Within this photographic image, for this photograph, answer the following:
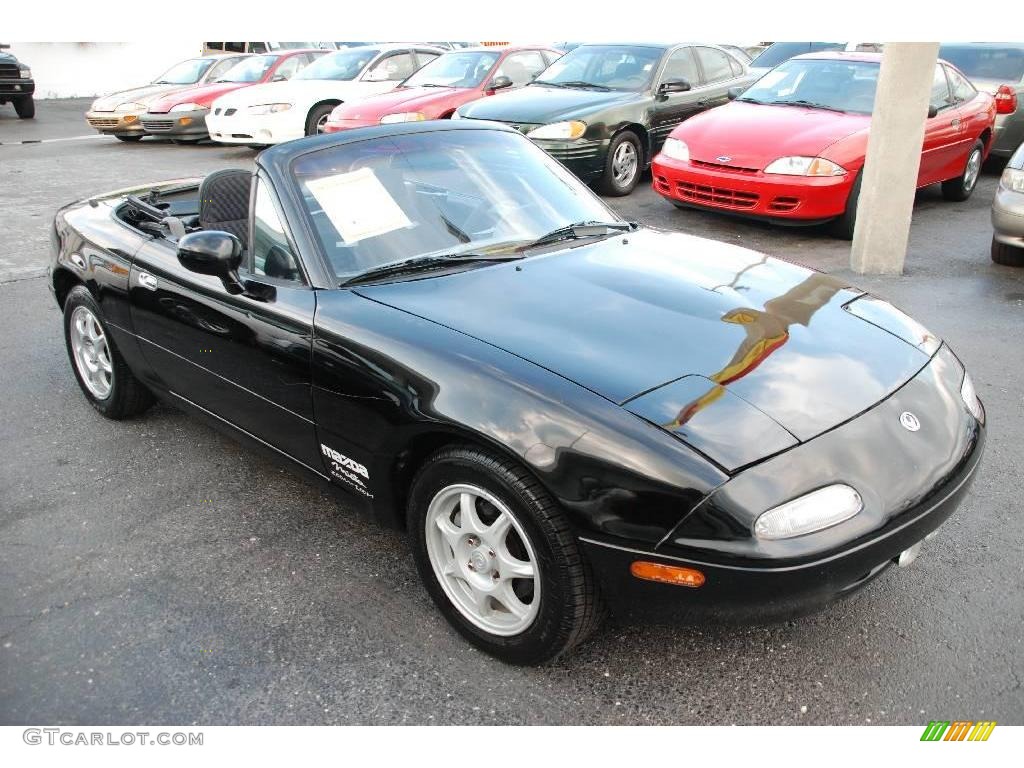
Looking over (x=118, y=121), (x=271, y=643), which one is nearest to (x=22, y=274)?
(x=271, y=643)

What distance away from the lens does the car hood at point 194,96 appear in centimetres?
1398

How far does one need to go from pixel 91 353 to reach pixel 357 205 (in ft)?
6.72

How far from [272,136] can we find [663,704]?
1136 cm

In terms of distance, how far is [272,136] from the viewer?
40.1 ft

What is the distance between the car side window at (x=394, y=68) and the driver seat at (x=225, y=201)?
29.3ft

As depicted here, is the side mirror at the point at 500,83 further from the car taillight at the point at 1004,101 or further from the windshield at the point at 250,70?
the car taillight at the point at 1004,101

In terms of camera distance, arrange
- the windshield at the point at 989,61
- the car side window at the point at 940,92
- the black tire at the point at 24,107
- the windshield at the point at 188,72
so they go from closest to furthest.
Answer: the car side window at the point at 940,92 < the windshield at the point at 989,61 < the windshield at the point at 188,72 < the black tire at the point at 24,107

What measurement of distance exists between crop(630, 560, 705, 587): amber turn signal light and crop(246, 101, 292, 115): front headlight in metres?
11.4

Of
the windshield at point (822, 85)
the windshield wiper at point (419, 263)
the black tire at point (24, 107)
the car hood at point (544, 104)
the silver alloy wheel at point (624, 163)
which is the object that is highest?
the windshield at point (822, 85)

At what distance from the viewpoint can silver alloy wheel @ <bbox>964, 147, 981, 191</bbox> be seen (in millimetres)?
9047

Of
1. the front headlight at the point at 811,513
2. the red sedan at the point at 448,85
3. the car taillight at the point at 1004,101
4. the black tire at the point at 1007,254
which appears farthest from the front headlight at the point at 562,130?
the front headlight at the point at 811,513

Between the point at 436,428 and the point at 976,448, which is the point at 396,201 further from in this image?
the point at 976,448

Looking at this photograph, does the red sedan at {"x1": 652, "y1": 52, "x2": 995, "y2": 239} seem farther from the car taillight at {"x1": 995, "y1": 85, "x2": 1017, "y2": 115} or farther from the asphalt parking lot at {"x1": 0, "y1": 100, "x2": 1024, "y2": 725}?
the asphalt parking lot at {"x1": 0, "y1": 100, "x2": 1024, "y2": 725}

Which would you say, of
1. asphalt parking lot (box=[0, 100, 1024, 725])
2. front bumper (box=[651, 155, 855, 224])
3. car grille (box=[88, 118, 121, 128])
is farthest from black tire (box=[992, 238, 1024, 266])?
car grille (box=[88, 118, 121, 128])
